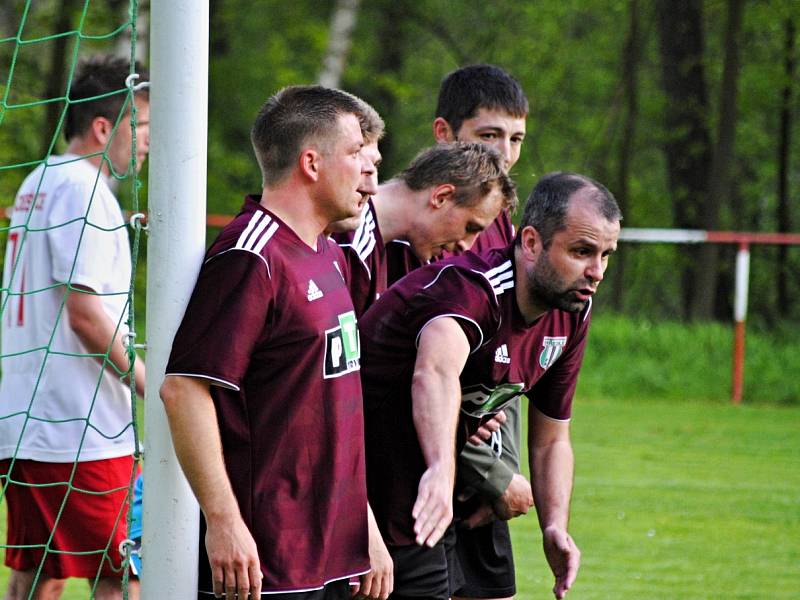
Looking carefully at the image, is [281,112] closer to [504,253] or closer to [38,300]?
[504,253]

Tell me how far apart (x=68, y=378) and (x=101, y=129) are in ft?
2.82

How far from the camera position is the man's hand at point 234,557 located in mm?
2408

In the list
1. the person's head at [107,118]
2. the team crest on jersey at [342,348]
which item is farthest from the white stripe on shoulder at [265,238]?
the person's head at [107,118]

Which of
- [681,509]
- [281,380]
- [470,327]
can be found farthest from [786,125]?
[281,380]

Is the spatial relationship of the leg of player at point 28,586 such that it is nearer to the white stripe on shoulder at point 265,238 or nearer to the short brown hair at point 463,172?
the short brown hair at point 463,172

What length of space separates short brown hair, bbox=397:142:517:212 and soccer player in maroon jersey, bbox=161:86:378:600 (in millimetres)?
891

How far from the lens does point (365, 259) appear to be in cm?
347

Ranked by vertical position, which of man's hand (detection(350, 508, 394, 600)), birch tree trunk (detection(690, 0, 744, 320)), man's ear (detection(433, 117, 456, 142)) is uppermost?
birch tree trunk (detection(690, 0, 744, 320))

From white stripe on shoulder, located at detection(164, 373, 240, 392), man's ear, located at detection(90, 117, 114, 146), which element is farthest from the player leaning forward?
man's ear, located at detection(90, 117, 114, 146)

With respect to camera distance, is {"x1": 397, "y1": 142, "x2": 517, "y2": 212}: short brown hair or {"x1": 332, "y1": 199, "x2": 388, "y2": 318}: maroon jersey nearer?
{"x1": 332, "y1": 199, "x2": 388, "y2": 318}: maroon jersey

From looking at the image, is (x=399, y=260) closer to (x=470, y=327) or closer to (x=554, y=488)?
(x=470, y=327)

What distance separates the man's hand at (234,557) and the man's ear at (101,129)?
195 centimetres

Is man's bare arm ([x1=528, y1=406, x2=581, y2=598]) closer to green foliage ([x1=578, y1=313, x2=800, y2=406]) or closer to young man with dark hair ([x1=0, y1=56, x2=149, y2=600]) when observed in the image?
young man with dark hair ([x1=0, y1=56, x2=149, y2=600])

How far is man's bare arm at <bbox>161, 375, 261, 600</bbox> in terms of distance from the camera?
2.39 meters
